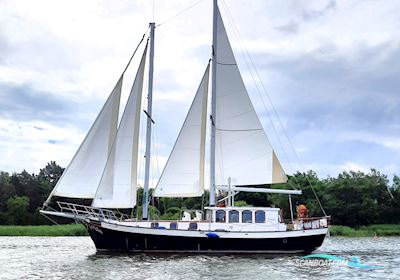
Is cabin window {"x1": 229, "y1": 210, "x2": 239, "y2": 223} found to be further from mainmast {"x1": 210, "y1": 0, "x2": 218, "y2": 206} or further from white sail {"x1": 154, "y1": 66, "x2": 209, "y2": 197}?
white sail {"x1": 154, "y1": 66, "x2": 209, "y2": 197}

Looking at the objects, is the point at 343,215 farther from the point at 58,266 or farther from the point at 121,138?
the point at 58,266

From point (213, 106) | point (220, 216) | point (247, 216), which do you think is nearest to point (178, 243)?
point (220, 216)

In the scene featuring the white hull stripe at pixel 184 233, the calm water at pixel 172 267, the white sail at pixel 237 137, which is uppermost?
the white sail at pixel 237 137

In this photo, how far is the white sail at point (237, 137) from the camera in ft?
119

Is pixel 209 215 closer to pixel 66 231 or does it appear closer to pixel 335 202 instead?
pixel 66 231

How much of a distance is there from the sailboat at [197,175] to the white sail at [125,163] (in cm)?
6

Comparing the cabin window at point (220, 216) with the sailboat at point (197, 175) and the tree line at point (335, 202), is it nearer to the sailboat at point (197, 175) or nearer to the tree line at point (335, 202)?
the sailboat at point (197, 175)

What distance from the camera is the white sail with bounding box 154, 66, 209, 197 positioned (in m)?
35.3

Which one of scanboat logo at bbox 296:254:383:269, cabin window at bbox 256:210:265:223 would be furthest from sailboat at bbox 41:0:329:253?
scanboat logo at bbox 296:254:383:269

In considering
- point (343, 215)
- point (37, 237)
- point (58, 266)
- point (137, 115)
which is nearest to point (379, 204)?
point (343, 215)

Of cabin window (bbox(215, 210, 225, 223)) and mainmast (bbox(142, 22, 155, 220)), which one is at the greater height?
mainmast (bbox(142, 22, 155, 220))

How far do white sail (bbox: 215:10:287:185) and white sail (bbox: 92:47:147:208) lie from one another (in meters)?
5.34

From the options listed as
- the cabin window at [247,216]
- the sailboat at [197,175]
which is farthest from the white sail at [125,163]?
the cabin window at [247,216]

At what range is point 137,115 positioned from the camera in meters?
36.0
